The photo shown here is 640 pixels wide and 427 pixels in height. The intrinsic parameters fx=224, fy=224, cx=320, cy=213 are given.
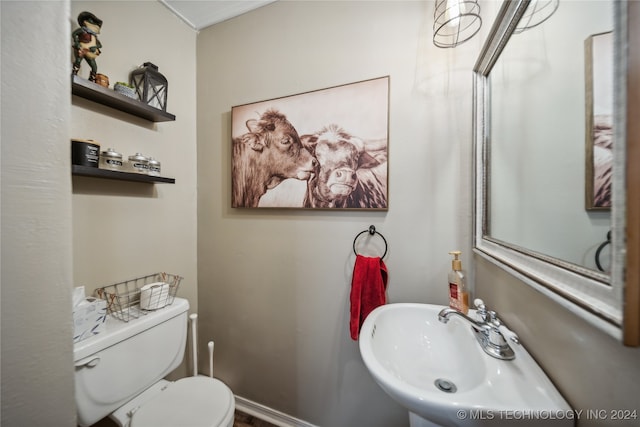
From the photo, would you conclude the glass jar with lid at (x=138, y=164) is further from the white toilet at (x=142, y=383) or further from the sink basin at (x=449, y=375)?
the sink basin at (x=449, y=375)

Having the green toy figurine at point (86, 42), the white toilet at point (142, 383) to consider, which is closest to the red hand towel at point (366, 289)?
the white toilet at point (142, 383)

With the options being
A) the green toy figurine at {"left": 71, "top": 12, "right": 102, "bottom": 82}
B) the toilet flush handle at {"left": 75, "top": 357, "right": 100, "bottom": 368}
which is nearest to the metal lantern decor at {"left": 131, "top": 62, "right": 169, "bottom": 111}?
the green toy figurine at {"left": 71, "top": 12, "right": 102, "bottom": 82}

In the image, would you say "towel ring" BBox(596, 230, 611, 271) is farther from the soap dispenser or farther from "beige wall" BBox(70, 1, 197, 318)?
"beige wall" BBox(70, 1, 197, 318)

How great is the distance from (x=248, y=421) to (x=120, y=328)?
0.95 metres

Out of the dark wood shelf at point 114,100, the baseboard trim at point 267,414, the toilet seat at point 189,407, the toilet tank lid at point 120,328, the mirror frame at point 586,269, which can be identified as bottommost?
the baseboard trim at point 267,414

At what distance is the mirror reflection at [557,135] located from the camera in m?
0.41

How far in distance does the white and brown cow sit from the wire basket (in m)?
0.87

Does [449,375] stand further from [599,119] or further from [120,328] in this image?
[120,328]

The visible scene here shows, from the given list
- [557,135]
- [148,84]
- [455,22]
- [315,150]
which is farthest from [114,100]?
[557,135]

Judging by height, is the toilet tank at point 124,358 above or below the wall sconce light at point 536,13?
below

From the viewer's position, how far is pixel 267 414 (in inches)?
52.7

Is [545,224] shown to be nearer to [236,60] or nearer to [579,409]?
[579,409]

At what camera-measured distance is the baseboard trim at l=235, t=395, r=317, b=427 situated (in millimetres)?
1269

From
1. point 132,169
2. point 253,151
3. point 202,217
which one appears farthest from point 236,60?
point 202,217
